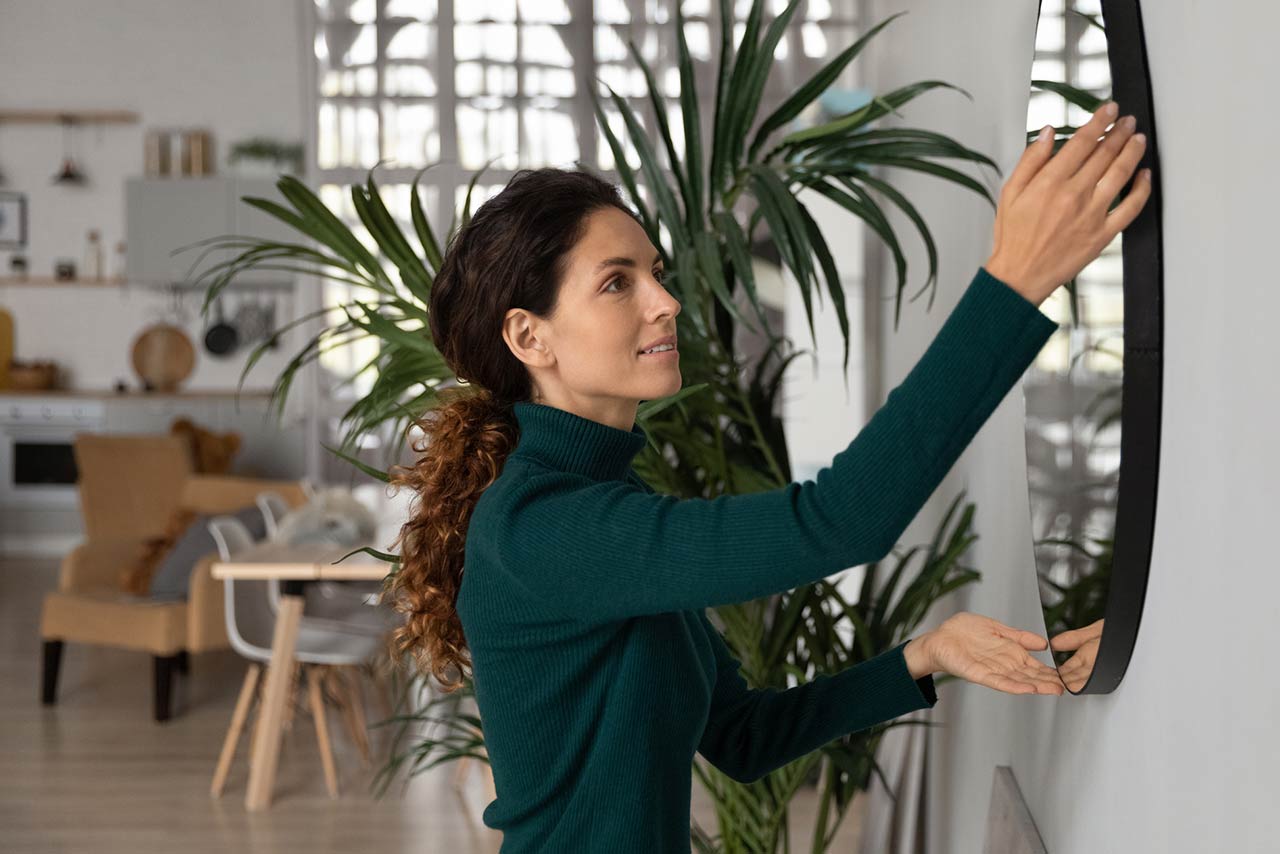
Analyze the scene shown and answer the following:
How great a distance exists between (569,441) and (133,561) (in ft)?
16.4

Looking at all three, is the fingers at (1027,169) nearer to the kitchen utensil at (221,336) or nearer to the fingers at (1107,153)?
the fingers at (1107,153)

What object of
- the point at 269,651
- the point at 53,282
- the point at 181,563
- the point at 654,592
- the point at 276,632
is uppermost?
the point at 53,282

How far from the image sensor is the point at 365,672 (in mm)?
5516

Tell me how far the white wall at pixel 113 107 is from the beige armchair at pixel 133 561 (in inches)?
102

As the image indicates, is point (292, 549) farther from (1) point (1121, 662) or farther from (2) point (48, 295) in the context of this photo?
(2) point (48, 295)

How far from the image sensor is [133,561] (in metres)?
5.73

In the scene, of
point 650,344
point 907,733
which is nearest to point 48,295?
point 907,733

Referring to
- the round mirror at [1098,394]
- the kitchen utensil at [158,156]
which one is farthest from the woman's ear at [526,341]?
the kitchen utensil at [158,156]

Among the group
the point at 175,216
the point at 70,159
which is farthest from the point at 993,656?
the point at 70,159

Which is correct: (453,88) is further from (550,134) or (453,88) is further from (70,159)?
(70,159)

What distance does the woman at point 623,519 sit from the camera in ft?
2.84

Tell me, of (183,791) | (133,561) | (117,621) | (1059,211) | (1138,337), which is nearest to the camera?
(1059,211)

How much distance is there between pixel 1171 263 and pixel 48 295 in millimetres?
10306

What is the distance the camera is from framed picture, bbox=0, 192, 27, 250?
32.6 ft
